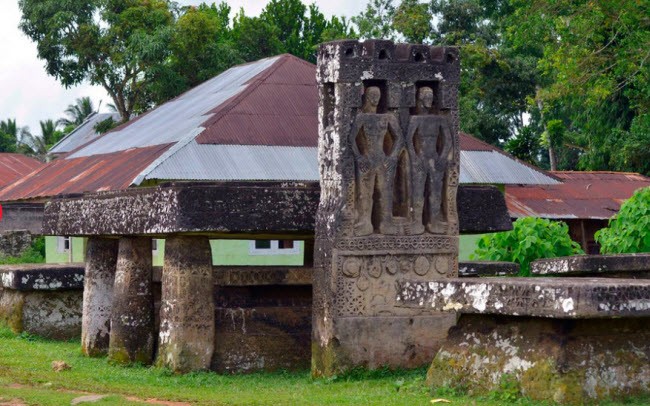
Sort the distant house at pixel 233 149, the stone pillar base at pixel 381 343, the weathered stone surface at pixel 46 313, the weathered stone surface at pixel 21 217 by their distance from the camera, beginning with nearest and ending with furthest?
1. the stone pillar base at pixel 381 343
2. the weathered stone surface at pixel 46 313
3. the distant house at pixel 233 149
4. the weathered stone surface at pixel 21 217

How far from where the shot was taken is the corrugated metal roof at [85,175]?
83.9ft

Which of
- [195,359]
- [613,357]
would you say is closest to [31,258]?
[195,359]

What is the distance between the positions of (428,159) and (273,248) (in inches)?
666

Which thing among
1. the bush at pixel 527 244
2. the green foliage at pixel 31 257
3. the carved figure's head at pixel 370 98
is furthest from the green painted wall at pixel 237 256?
the carved figure's head at pixel 370 98

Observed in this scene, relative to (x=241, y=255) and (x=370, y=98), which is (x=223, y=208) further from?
(x=241, y=255)

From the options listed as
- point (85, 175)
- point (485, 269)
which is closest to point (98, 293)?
point (485, 269)

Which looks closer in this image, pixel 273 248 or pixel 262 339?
pixel 262 339

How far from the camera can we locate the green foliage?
3209cm

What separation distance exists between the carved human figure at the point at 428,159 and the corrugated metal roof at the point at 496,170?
49.9 ft

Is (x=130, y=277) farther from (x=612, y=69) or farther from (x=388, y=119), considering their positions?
(x=612, y=69)

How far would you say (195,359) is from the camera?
41.9ft

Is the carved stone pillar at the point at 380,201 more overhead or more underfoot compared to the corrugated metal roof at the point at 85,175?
more underfoot

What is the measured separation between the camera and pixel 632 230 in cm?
1814

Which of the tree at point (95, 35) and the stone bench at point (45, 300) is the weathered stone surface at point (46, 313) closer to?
the stone bench at point (45, 300)
